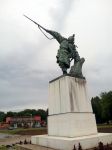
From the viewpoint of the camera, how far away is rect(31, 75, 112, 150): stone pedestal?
390 inches

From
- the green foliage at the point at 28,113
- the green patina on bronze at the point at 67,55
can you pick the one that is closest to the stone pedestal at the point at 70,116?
the green patina on bronze at the point at 67,55

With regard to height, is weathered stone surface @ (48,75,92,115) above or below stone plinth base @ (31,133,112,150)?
above

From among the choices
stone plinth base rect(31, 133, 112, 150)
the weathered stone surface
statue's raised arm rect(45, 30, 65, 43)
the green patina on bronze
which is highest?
statue's raised arm rect(45, 30, 65, 43)

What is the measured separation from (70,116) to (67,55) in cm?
337

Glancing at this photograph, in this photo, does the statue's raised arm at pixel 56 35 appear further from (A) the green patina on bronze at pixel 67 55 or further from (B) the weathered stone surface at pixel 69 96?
(B) the weathered stone surface at pixel 69 96

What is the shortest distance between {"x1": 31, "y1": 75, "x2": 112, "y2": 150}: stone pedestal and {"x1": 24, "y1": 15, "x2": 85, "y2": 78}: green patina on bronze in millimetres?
641

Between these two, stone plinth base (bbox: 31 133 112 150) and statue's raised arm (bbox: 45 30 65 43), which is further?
statue's raised arm (bbox: 45 30 65 43)

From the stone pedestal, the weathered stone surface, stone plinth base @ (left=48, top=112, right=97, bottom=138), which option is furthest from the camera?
the weathered stone surface

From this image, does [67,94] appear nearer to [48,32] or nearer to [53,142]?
[53,142]

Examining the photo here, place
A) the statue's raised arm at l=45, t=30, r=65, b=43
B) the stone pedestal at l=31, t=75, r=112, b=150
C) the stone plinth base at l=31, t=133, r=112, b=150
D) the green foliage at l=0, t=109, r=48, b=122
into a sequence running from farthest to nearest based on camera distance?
the green foliage at l=0, t=109, r=48, b=122
the statue's raised arm at l=45, t=30, r=65, b=43
the stone pedestal at l=31, t=75, r=112, b=150
the stone plinth base at l=31, t=133, r=112, b=150

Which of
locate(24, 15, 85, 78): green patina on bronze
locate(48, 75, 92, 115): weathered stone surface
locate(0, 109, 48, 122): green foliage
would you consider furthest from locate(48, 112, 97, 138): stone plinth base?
locate(0, 109, 48, 122): green foliage

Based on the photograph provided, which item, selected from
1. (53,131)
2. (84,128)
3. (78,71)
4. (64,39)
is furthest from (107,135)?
(64,39)

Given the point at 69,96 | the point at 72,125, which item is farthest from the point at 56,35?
the point at 72,125

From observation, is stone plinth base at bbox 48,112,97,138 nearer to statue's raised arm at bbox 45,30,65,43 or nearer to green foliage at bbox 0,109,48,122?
statue's raised arm at bbox 45,30,65,43
